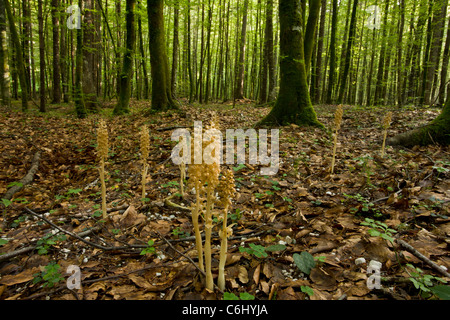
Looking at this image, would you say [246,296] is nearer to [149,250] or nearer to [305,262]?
[305,262]

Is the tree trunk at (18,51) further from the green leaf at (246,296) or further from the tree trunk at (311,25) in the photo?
the green leaf at (246,296)

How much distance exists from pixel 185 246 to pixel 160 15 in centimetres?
918

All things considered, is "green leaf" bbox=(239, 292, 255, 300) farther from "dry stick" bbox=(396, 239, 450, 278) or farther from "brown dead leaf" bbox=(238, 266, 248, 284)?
"dry stick" bbox=(396, 239, 450, 278)

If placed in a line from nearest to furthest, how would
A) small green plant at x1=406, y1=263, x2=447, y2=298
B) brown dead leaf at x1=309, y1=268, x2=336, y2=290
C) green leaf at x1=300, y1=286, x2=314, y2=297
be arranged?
small green plant at x1=406, y1=263, x2=447, y2=298 → green leaf at x1=300, y1=286, x2=314, y2=297 → brown dead leaf at x1=309, y1=268, x2=336, y2=290

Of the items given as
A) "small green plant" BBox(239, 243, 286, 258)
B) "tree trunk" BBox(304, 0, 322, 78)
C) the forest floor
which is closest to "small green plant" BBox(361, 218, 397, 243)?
the forest floor

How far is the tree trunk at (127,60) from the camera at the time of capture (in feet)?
31.7

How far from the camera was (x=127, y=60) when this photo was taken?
9.98 meters

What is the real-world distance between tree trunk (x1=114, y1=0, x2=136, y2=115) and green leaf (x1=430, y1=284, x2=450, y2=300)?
10765mm

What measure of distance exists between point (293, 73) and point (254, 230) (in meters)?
5.58

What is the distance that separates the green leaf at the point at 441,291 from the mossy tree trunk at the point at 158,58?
874 cm

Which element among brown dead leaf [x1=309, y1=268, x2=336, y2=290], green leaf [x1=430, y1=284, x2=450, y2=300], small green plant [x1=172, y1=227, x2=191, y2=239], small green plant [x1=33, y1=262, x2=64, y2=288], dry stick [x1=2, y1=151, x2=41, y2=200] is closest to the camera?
green leaf [x1=430, y1=284, x2=450, y2=300]

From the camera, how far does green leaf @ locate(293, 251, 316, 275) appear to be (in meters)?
1.87
